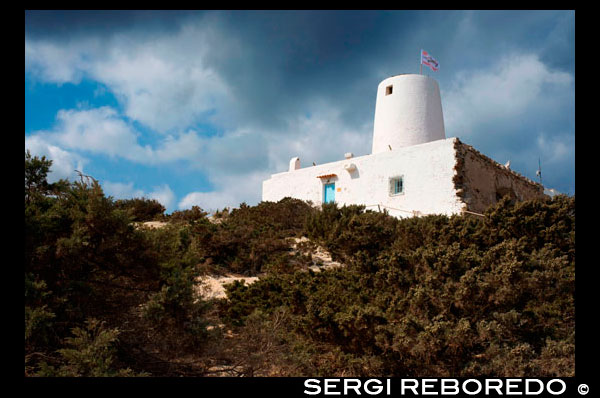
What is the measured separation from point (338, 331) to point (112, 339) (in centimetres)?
312

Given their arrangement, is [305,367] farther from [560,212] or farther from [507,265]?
[560,212]

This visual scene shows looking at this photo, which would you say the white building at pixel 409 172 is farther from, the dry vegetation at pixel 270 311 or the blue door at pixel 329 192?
the dry vegetation at pixel 270 311

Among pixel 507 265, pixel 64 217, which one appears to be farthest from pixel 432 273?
pixel 64 217

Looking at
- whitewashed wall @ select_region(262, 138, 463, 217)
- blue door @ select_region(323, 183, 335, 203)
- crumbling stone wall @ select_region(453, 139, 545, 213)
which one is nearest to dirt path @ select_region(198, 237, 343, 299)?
whitewashed wall @ select_region(262, 138, 463, 217)

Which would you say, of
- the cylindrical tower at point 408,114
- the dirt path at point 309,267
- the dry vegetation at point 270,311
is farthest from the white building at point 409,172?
the dry vegetation at point 270,311

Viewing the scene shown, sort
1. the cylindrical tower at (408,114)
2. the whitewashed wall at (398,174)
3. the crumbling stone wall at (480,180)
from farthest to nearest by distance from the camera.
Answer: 1. the cylindrical tower at (408,114)
2. the whitewashed wall at (398,174)
3. the crumbling stone wall at (480,180)

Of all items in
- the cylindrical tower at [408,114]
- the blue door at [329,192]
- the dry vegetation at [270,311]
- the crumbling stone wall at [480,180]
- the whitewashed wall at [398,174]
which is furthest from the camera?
the blue door at [329,192]

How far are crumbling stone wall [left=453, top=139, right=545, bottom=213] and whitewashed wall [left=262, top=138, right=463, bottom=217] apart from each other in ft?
0.80

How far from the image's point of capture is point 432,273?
718 centimetres

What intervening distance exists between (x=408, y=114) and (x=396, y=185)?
375 centimetres

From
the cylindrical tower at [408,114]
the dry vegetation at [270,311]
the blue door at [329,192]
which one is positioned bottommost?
the dry vegetation at [270,311]

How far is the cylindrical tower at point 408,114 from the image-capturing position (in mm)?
19078

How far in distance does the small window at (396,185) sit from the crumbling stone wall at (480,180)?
2204 mm
